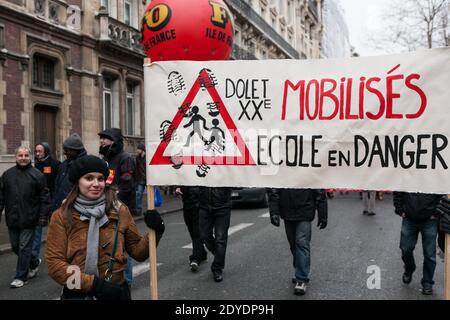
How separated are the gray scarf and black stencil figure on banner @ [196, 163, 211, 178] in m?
0.99

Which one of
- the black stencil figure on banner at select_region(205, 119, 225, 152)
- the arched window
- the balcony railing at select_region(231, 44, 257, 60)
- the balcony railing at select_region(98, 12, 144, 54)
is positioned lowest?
the black stencil figure on banner at select_region(205, 119, 225, 152)

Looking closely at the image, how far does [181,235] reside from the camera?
29.7 ft

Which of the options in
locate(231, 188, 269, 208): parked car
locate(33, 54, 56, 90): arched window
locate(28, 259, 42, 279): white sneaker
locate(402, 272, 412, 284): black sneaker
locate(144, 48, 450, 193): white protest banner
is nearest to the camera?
locate(144, 48, 450, 193): white protest banner

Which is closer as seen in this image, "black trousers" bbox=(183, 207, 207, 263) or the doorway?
"black trousers" bbox=(183, 207, 207, 263)

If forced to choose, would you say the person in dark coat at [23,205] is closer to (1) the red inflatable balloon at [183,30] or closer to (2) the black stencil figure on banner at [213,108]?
(1) the red inflatable balloon at [183,30]

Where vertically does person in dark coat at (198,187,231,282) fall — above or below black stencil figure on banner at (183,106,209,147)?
below

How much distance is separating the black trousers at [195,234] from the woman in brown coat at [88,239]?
3.45 metres

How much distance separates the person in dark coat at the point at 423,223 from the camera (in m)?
4.96

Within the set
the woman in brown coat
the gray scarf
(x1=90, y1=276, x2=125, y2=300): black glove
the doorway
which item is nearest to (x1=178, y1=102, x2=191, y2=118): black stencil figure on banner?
the woman in brown coat

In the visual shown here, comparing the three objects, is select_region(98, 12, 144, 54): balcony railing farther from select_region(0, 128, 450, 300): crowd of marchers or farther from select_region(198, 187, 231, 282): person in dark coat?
select_region(198, 187, 231, 282): person in dark coat

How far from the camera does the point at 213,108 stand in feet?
11.8

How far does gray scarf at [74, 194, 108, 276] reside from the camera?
8.84 ft

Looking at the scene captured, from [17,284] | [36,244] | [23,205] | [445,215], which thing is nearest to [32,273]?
[36,244]
